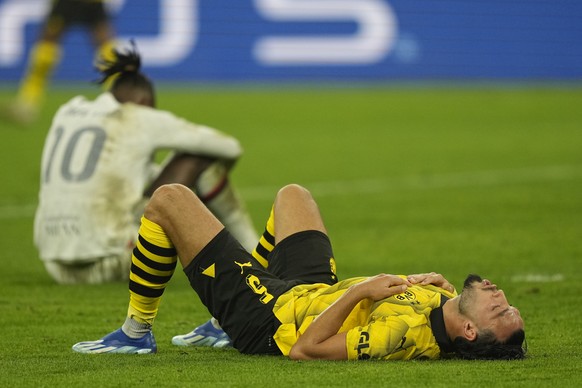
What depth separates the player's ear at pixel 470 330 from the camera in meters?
5.00

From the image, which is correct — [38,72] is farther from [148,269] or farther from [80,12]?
[148,269]

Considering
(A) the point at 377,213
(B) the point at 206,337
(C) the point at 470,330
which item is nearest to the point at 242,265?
(B) the point at 206,337

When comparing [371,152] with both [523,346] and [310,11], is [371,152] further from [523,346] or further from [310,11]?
[523,346]

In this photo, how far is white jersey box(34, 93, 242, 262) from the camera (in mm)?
7418

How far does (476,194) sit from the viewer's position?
12.1m

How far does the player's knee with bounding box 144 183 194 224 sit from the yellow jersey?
23.3 inches

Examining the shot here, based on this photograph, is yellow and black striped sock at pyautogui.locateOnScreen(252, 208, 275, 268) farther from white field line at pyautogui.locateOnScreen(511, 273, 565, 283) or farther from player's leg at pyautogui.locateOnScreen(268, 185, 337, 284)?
white field line at pyautogui.locateOnScreen(511, 273, 565, 283)

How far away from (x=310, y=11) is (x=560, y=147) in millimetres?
7512

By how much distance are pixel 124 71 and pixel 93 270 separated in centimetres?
123

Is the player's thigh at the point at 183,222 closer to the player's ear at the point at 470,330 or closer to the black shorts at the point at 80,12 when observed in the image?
the player's ear at the point at 470,330

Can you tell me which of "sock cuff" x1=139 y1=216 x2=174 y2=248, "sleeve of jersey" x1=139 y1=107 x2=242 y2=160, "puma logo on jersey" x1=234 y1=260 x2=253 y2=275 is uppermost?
"sleeve of jersey" x1=139 y1=107 x2=242 y2=160

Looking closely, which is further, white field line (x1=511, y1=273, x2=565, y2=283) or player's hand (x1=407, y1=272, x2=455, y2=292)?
white field line (x1=511, y1=273, x2=565, y2=283)

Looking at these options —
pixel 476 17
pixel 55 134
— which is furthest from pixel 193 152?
pixel 476 17

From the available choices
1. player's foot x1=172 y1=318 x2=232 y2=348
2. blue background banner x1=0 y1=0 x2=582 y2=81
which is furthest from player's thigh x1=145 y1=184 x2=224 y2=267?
blue background banner x1=0 y1=0 x2=582 y2=81
